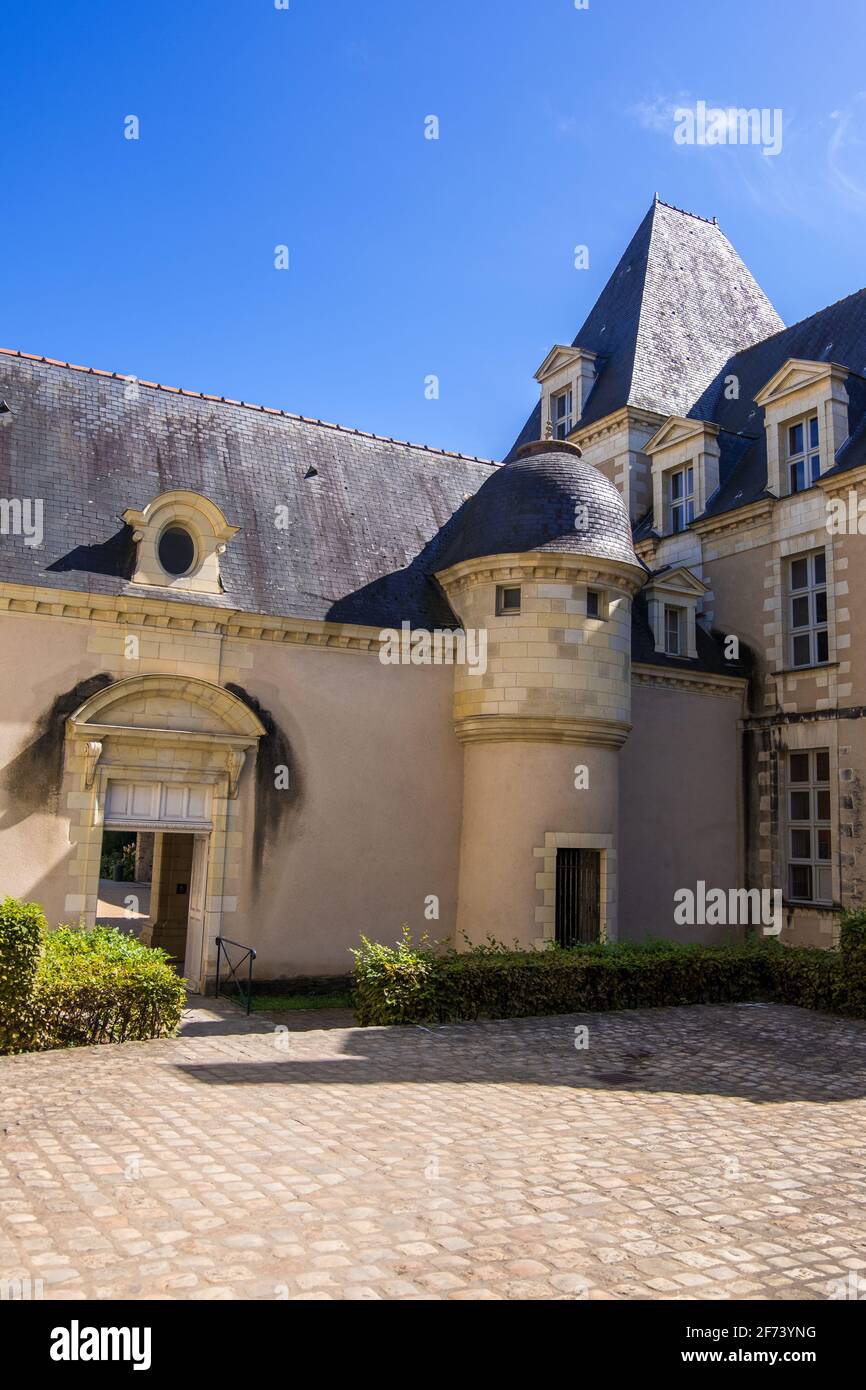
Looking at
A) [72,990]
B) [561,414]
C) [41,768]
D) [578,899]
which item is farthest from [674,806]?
[72,990]

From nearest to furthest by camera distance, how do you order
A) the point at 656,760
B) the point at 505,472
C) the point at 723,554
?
the point at 505,472, the point at 656,760, the point at 723,554

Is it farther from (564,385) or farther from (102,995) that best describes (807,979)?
(564,385)

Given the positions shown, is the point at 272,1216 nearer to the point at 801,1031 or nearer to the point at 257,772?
the point at 801,1031

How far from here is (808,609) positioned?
19000 millimetres

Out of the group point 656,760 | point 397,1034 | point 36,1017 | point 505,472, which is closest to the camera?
point 36,1017

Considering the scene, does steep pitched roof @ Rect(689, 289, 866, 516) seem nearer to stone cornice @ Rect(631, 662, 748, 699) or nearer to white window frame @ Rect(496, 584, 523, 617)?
stone cornice @ Rect(631, 662, 748, 699)

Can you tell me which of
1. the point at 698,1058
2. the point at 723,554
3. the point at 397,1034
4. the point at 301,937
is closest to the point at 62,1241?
the point at 397,1034

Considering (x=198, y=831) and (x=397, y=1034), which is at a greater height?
(x=198, y=831)

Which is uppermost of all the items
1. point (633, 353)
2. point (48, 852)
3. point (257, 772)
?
point (633, 353)

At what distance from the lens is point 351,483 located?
18.0 m

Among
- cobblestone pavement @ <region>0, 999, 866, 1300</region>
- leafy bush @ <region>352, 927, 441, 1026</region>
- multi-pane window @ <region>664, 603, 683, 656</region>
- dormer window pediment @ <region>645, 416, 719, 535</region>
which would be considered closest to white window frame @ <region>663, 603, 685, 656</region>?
multi-pane window @ <region>664, 603, 683, 656</region>

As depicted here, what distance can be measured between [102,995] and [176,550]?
23.2ft

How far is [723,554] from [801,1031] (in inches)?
441

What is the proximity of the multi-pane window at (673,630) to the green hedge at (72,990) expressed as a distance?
1219cm
